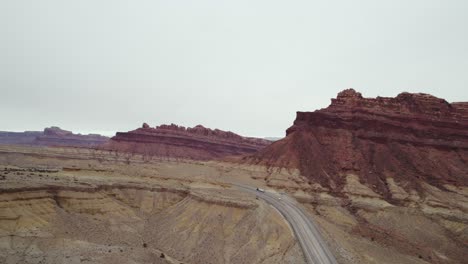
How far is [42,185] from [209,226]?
85.9ft

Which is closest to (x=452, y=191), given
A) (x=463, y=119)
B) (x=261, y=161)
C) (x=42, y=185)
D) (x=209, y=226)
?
(x=463, y=119)

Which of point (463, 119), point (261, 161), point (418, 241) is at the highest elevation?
point (463, 119)

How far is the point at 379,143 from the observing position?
4434 inches

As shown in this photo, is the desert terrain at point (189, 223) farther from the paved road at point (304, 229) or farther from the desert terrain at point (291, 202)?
the paved road at point (304, 229)

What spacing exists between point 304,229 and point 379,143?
215 ft

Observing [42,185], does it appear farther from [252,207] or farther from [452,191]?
[452,191]

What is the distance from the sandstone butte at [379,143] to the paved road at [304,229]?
23374mm

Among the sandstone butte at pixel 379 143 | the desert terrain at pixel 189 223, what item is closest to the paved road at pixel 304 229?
the desert terrain at pixel 189 223

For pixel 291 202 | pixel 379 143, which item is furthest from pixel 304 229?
pixel 379 143

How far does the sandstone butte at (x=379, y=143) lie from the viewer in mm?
98250

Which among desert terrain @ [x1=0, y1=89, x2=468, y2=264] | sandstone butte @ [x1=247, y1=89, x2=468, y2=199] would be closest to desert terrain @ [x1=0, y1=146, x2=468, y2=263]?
desert terrain @ [x1=0, y1=89, x2=468, y2=264]

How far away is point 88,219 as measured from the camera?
56.6m

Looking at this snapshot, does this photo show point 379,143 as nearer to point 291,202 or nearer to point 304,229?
point 291,202

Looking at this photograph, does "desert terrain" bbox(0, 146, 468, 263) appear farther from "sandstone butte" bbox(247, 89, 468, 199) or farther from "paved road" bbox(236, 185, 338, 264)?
"sandstone butte" bbox(247, 89, 468, 199)
